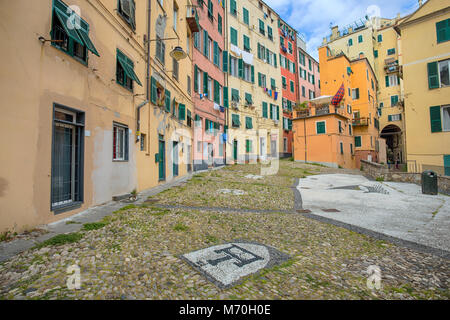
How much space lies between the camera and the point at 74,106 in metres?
5.33

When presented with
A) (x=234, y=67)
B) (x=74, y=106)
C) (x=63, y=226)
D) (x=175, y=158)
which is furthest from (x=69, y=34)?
(x=234, y=67)

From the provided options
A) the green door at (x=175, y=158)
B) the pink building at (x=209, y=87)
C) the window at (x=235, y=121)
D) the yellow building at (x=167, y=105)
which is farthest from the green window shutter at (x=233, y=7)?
the green door at (x=175, y=158)

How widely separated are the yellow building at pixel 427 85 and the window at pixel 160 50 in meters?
16.7

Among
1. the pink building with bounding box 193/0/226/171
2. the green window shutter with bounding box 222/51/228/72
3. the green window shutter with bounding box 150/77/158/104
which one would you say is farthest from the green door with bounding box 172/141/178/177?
the green window shutter with bounding box 222/51/228/72

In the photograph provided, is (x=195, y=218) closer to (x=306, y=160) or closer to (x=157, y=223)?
(x=157, y=223)

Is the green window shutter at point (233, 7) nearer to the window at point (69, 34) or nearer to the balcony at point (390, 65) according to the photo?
the window at point (69, 34)

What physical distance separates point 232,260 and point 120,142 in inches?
245

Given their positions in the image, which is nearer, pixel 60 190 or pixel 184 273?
pixel 184 273

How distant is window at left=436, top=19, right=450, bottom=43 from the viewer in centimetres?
1473

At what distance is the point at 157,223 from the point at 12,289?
2.66 m

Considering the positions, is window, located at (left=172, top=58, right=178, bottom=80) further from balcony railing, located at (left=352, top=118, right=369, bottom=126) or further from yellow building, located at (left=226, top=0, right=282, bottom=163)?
balcony railing, located at (left=352, top=118, right=369, bottom=126)

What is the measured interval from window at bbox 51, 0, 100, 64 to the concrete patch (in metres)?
5.05
